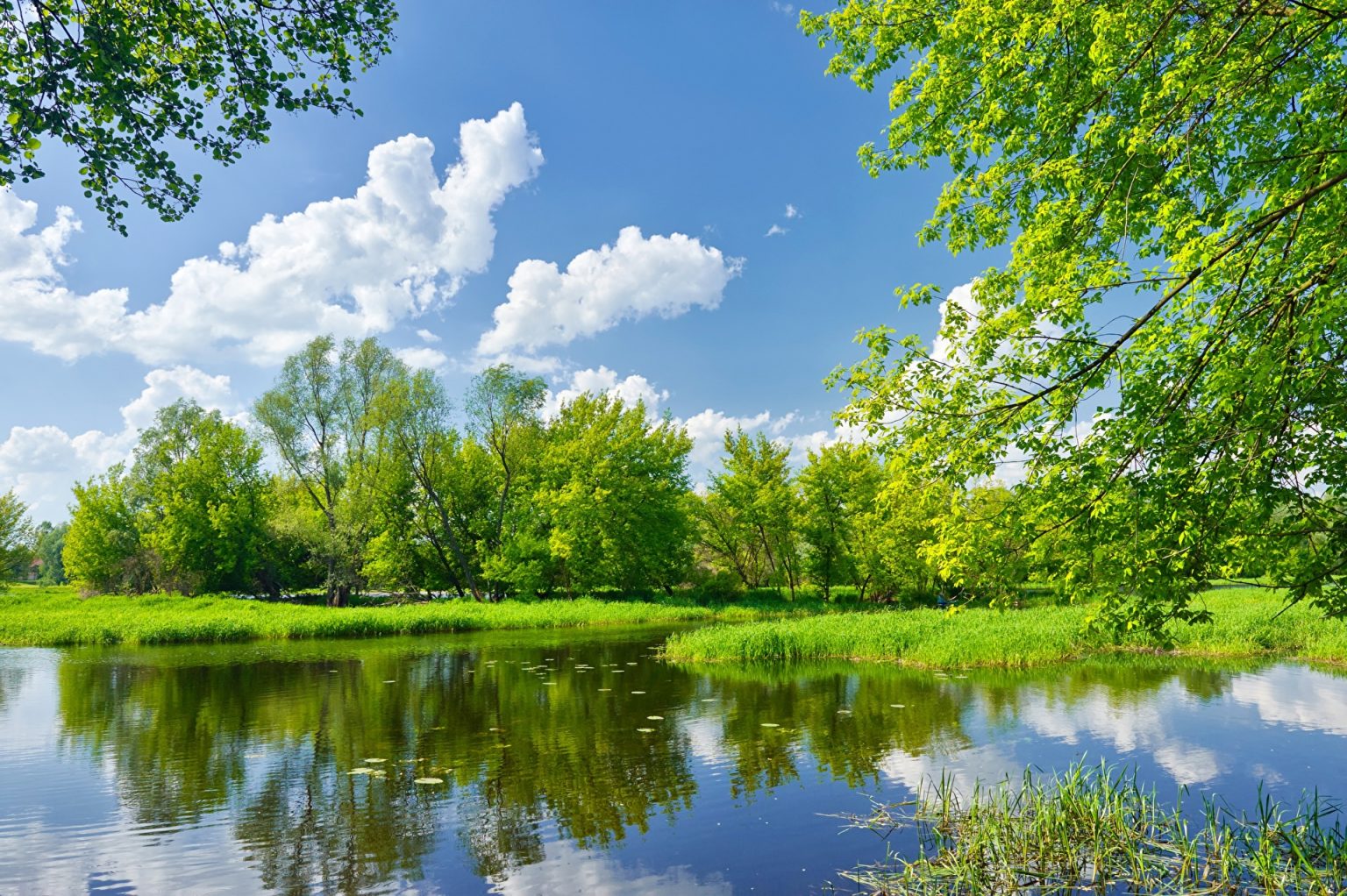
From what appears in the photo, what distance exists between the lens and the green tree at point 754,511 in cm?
4838

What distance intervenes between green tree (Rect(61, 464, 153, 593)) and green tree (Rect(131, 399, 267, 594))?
1.77 m

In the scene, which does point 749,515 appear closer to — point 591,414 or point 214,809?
point 591,414

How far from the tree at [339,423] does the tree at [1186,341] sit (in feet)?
146

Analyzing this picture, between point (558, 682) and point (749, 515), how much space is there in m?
31.2

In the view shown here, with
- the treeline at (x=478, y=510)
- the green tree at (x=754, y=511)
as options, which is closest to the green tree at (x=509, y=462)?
the treeline at (x=478, y=510)

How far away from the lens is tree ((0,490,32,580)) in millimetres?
46375

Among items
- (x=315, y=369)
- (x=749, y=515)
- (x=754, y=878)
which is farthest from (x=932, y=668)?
(x=315, y=369)

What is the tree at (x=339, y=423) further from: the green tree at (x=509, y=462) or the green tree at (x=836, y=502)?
the green tree at (x=836, y=502)

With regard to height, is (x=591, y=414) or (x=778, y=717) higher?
(x=591, y=414)

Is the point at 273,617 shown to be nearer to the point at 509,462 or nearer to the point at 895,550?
the point at 509,462

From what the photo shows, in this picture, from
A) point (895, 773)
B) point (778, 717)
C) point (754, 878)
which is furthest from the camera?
point (778, 717)

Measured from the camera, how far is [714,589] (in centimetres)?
5175

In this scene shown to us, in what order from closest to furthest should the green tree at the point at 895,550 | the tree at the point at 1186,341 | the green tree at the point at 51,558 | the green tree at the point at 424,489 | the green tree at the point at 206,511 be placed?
the tree at the point at 1186,341, the green tree at the point at 895,550, the green tree at the point at 424,489, the green tree at the point at 206,511, the green tree at the point at 51,558

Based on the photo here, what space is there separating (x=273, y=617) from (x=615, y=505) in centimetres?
2076
